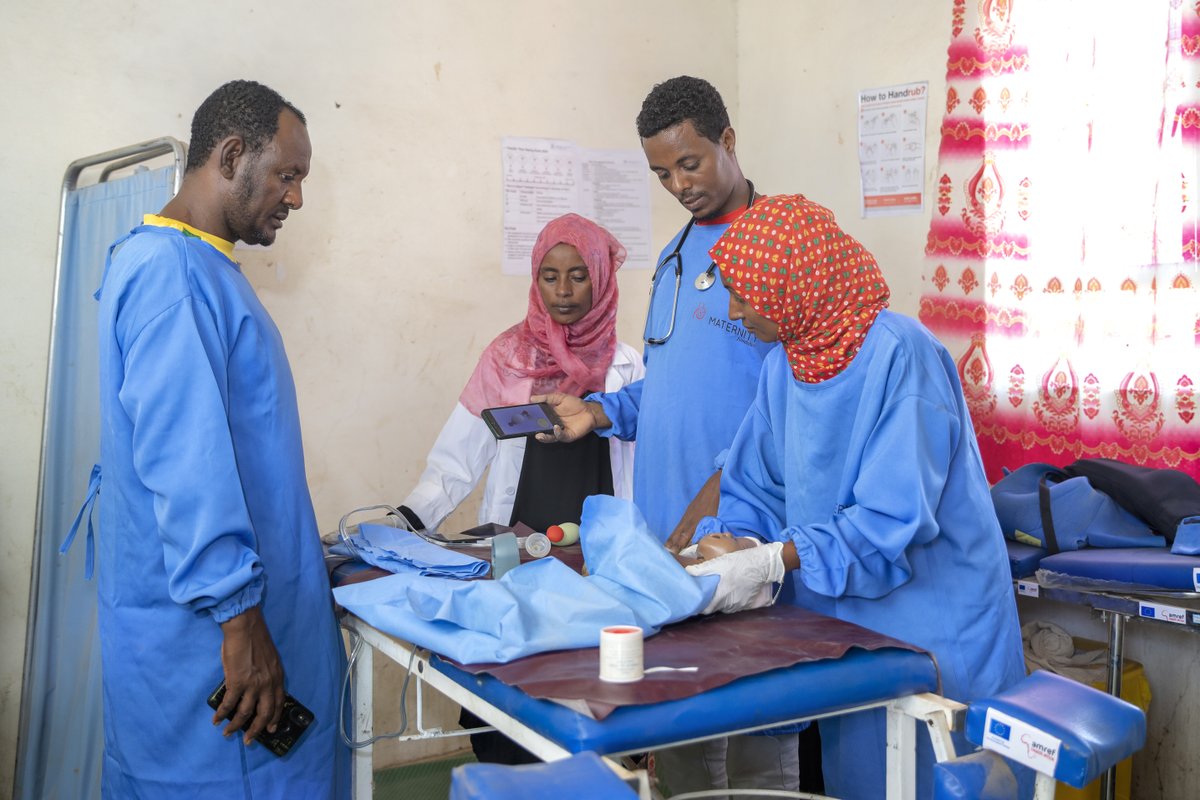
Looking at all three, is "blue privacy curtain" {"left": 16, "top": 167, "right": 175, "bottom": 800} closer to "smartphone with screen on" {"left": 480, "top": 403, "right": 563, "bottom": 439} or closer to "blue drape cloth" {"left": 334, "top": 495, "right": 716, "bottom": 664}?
"smartphone with screen on" {"left": 480, "top": 403, "right": 563, "bottom": 439}

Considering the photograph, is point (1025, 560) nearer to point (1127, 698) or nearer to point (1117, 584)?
point (1117, 584)

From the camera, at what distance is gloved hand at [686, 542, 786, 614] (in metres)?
1.42

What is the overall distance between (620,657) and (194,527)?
70 cm

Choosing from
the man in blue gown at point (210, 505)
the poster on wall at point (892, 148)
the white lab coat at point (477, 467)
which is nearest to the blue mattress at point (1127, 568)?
the white lab coat at point (477, 467)

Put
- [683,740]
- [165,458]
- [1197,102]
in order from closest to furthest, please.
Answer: [683,740] → [165,458] → [1197,102]

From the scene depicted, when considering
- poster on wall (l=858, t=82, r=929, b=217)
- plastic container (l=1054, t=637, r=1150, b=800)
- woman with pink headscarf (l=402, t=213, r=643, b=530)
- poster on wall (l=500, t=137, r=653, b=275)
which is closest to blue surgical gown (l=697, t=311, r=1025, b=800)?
woman with pink headscarf (l=402, t=213, r=643, b=530)

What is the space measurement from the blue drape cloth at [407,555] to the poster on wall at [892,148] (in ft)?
6.41

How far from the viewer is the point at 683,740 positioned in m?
1.12

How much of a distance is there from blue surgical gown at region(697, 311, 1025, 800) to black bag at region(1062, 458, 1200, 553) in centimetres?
95

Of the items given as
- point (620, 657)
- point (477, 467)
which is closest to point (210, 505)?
point (620, 657)

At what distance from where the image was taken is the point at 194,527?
57.8 inches

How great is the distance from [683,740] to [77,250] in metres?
2.01

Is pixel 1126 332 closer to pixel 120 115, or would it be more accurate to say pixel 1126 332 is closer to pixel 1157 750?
pixel 1157 750

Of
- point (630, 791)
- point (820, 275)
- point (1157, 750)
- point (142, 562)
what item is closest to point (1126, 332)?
point (1157, 750)
